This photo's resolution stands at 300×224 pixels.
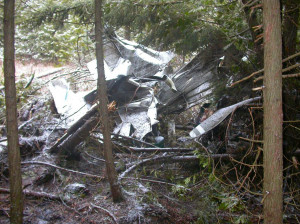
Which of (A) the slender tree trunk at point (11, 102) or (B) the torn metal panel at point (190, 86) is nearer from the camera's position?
(A) the slender tree trunk at point (11, 102)

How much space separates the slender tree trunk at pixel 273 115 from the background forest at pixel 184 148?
0.89m

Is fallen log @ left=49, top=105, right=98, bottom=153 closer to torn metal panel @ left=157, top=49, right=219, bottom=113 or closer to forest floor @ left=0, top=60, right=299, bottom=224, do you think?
forest floor @ left=0, top=60, right=299, bottom=224

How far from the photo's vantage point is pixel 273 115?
252 centimetres

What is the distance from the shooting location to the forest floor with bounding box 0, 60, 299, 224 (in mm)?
4098

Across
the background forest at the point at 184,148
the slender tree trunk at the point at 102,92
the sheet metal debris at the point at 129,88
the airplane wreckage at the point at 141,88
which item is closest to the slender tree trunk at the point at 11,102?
the background forest at the point at 184,148

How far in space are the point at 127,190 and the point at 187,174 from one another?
1.38 m

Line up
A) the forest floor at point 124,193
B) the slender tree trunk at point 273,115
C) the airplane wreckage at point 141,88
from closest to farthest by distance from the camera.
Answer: the slender tree trunk at point 273,115 < the forest floor at point 124,193 < the airplane wreckage at point 141,88

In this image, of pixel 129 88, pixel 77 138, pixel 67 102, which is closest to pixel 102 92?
pixel 77 138

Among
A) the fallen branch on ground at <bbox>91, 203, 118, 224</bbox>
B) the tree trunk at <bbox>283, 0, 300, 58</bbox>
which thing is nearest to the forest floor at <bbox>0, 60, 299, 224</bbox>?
the fallen branch on ground at <bbox>91, 203, 118, 224</bbox>

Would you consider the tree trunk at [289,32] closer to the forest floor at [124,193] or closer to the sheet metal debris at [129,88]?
the forest floor at [124,193]

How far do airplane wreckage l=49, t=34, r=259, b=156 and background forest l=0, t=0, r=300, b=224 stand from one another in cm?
35

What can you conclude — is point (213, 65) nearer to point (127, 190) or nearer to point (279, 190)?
point (127, 190)

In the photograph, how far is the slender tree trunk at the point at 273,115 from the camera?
250cm

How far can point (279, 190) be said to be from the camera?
2.50m
